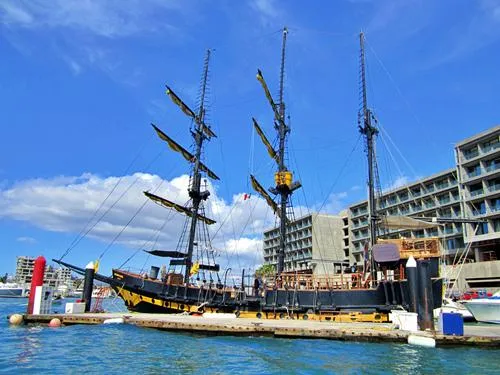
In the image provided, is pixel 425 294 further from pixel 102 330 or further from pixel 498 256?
pixel 498 256

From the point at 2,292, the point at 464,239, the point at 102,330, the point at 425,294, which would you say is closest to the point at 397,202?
the point at 464,239

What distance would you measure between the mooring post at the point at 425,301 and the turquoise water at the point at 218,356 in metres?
2.95

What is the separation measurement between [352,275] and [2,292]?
129 metres

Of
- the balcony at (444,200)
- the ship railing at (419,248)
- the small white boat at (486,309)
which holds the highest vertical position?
the balcony at (444,200)

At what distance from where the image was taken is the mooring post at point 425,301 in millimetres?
19406

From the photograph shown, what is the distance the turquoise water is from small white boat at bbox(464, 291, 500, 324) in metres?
13.2

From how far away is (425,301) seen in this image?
19.5m

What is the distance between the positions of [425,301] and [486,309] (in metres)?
11.8

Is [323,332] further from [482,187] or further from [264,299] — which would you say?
[482,187]

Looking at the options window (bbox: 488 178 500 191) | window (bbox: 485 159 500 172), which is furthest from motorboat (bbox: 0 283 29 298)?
window (bbox: 485 159 500 172)

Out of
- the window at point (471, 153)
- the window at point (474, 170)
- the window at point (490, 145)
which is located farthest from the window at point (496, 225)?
the window at point (471, 153)

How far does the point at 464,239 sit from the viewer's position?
6431 centimetres

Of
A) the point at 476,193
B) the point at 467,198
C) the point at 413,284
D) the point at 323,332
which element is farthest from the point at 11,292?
the point at 413,284

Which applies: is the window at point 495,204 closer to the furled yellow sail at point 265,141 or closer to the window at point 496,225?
the window at point 496,225
